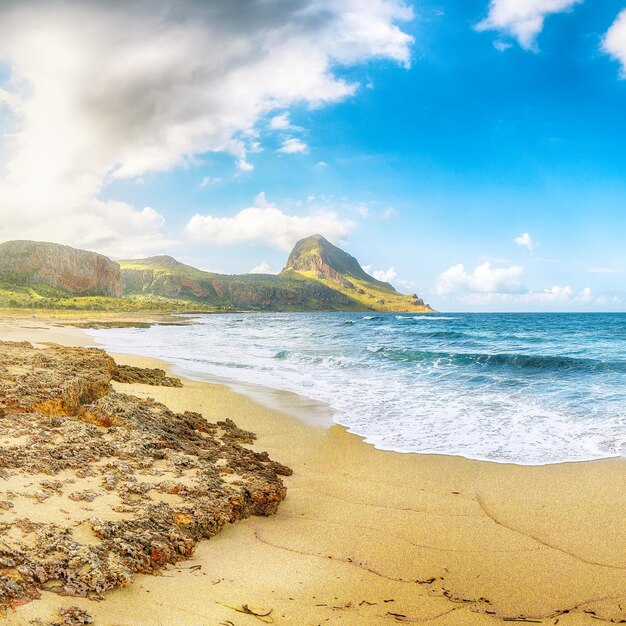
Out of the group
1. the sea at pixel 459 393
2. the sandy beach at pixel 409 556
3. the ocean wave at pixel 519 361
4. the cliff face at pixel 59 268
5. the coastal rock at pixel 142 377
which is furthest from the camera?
the cliff face at pixel 59 268

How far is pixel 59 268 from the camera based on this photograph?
491 feet

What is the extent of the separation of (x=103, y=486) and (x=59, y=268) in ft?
548

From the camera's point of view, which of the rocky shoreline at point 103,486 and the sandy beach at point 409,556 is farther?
the sandy beach at point 409,556

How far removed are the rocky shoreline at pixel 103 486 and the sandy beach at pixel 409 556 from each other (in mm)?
214

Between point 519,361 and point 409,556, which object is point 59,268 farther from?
point 409,556

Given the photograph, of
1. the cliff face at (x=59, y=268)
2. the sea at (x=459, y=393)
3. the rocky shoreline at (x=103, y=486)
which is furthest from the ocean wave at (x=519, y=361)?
the cliff face at (x=59, y=268)

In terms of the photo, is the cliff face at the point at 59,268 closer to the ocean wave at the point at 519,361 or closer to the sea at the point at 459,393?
the sea at the point at 459,393

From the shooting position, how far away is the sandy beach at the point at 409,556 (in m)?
4.11

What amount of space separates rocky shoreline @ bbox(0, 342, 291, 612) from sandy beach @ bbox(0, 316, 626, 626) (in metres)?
0.21

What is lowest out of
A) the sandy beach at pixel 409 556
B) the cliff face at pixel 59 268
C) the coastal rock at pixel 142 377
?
the sandy beach at pixel 409 556

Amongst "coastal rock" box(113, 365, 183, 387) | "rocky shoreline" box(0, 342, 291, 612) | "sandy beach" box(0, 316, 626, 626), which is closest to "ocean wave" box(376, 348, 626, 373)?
"coastal rock" box(113, 365, 183, 387)

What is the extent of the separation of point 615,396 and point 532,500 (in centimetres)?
1100

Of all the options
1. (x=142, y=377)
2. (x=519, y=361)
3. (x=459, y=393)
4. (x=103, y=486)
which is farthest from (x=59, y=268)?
(x=103, y=486)

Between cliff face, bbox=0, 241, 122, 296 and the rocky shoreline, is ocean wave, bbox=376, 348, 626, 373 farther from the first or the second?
cliff face, bbox=0, 241, 122, 296
